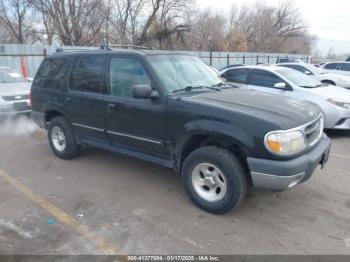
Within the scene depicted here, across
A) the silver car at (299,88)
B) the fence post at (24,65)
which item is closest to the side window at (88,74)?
the silver car at (299,88)

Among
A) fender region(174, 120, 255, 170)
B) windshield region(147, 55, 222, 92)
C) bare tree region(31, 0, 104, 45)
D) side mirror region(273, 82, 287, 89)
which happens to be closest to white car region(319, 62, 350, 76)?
side mirror region(273, 82, 287, 89)

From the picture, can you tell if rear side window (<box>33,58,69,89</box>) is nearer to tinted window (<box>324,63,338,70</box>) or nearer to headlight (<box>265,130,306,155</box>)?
headlight (<box>265,130,306,155</box>)

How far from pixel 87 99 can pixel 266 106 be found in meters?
2.69

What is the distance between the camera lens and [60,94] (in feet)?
17.2

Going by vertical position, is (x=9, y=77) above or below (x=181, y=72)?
below

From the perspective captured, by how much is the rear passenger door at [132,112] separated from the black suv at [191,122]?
1 centimetres

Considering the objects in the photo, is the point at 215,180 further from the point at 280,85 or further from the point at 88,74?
the point at 280,85

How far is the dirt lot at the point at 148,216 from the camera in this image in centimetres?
305

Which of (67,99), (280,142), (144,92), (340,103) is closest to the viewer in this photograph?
(280,142)

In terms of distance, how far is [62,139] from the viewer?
563 cm

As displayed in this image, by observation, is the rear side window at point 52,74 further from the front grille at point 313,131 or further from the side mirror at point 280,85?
the side mirror at point 280,85

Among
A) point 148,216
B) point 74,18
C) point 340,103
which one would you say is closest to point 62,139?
point 148,216

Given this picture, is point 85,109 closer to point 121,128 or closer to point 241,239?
point 121,128

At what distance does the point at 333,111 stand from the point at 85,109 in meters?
5.13
